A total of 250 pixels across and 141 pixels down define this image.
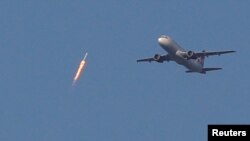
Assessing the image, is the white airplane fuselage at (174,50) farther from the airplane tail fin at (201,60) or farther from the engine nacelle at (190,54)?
the airplane tail fin at (201,60)

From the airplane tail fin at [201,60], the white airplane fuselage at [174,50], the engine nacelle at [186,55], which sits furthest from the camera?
the airplane tail fin at [201,60]

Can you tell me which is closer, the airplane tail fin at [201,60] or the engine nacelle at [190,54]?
the engine nacelle at [190,54]

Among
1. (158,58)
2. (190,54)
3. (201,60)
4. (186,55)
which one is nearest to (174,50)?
(186,55)

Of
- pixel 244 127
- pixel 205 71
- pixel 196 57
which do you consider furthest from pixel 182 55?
pixel 244 127

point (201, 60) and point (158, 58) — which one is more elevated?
point (201, 60)

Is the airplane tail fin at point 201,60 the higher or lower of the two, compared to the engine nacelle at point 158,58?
higher

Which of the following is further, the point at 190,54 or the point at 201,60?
the point at 201,60

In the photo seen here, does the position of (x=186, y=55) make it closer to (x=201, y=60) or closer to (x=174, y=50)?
(x=174, y=50)

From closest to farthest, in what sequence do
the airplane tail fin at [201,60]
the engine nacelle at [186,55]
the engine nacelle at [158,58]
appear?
1. the engine nacelle at [186,55]
2. the engine nacelle at [158,58]
3. the airplane tail fin at [201,60]

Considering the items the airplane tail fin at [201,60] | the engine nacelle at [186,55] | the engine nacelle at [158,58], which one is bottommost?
the engine nacelle at [186,55]

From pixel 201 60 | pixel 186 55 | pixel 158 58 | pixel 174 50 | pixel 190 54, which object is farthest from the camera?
pixel 201 60

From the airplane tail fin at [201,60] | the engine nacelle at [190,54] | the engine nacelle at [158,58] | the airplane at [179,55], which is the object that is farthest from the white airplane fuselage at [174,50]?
the engine nacelle at [158,58]
